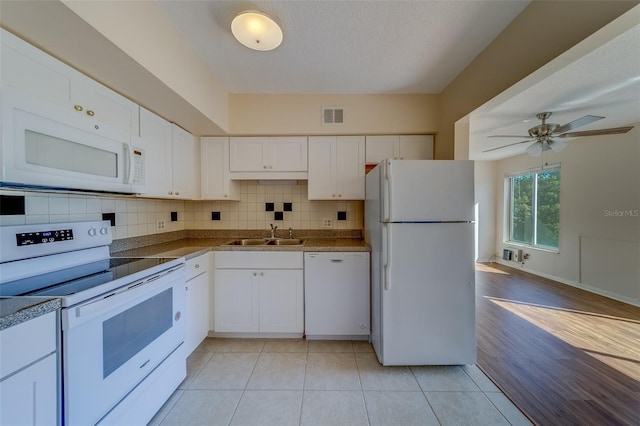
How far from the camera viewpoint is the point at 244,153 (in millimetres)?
2586

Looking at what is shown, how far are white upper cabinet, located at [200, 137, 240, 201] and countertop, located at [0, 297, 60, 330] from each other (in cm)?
176

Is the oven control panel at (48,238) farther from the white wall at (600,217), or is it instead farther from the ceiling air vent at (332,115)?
the white wall at (600,217)

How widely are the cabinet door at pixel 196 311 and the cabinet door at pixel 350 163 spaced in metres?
1.61

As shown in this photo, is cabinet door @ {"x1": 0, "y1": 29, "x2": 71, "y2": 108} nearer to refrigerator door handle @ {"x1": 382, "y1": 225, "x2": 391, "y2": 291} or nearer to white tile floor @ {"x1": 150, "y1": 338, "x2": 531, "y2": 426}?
white tile floor @ {"x1": 150, "y1": 338, "x2": 531, "y2": 426}

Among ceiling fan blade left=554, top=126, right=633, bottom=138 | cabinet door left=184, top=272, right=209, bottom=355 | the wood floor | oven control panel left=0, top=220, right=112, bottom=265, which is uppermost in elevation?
ceiling fan blade left=554, top=126, right=633, bottom=138

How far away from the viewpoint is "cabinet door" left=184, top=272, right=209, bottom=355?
6.33ft

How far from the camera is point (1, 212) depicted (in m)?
1.24

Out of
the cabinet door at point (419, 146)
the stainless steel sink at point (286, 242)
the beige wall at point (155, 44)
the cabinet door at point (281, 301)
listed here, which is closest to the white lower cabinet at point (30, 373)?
the beige wall at point (155, 44)

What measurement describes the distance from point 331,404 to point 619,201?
4871 mm

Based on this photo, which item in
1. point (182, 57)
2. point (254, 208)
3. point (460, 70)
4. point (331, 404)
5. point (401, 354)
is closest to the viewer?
point (331, 404)

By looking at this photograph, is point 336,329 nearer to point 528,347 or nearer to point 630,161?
point 528,347

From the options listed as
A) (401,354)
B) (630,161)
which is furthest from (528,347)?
(630,161)

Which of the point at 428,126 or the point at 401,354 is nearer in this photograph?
the point at 401,354

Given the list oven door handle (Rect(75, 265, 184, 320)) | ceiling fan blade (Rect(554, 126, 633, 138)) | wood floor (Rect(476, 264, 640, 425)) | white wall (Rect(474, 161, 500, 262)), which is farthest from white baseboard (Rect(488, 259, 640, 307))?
oven door handle (Rect(75, 265, 184, 320))
